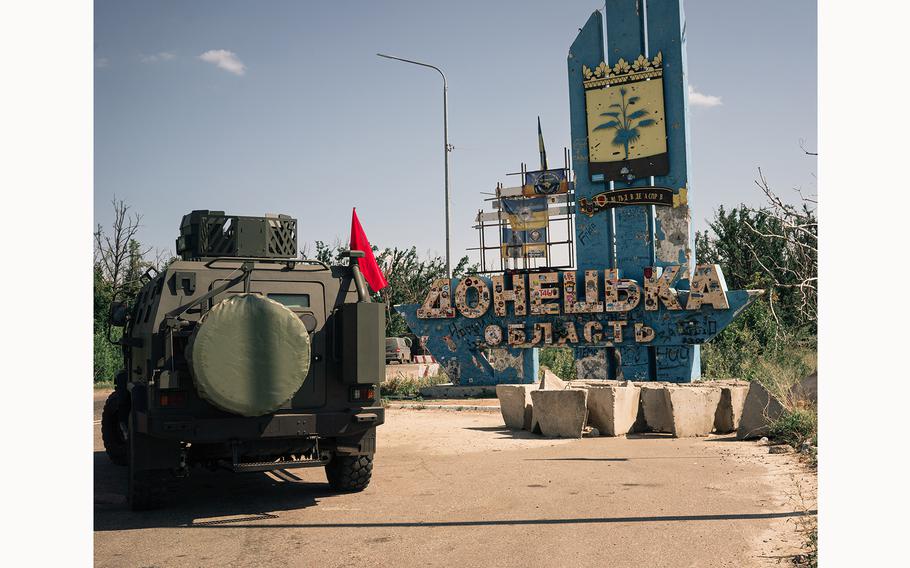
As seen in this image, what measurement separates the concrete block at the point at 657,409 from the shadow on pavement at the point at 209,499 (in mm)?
6023

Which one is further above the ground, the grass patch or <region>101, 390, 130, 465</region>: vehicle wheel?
<region>101, 390, 130, 465</region>: vehicle wheel

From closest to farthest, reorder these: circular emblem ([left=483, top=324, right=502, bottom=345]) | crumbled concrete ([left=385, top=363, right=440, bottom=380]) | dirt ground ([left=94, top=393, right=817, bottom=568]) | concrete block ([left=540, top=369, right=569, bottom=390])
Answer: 1. dirt ground ([left=94, top=393, right=817, bottom=568])
2. concrete block ([left=540, top=369, right=569, bottom=390])
3. circular emblem ([left=483, top=324, right=502, bottom=345])
4. crumbled concrete ([left=385, top=363, right=440, bottom=380])

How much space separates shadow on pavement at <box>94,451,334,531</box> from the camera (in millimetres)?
7738

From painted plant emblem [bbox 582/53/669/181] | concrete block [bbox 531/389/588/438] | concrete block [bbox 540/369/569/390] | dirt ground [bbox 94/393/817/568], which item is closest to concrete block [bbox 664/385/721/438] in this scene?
dirt ground [bbox 94/393/817/568]

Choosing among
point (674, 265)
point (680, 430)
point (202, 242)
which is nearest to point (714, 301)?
point (674, 265)

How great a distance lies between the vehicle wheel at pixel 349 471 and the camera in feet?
29.1

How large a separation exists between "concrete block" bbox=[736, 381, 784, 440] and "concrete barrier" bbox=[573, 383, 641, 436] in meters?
1.87

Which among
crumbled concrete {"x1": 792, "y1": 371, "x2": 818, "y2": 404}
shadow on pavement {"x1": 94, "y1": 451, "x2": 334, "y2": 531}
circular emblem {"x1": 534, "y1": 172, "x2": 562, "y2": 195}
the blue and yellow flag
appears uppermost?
circular emblem {"x1": 534, "y1": 172, "x2": 562, "y2": 195}

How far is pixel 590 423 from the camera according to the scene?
13.8m

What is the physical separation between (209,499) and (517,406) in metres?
6.81

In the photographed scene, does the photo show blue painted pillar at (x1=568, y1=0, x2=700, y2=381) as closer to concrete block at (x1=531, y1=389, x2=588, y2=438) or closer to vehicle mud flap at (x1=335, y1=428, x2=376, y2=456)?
concrete block at (x1=531, y1=389, x2=588, y2=438)

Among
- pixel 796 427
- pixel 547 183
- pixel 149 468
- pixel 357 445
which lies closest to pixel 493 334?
pixel 547 183

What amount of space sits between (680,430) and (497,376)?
10.6m

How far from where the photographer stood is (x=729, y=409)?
13.6 meters
